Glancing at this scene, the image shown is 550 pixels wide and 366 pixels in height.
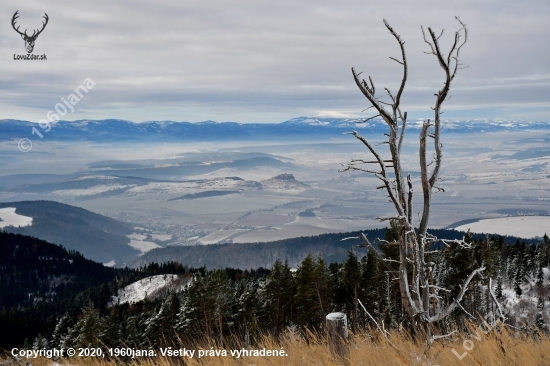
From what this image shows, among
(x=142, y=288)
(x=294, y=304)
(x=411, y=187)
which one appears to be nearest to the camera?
(x=411, y=187)

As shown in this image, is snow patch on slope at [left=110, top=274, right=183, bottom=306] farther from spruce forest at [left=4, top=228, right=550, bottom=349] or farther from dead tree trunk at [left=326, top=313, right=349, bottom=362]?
dead tree trunk at [left=326, top=313, right=349, bottom=362]

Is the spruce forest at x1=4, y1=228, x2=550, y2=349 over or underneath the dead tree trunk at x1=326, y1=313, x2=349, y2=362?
underneath

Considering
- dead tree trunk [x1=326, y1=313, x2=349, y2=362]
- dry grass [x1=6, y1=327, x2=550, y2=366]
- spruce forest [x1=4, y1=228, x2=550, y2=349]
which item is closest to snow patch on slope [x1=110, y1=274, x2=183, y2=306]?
spruce forest [x1=4, y1=228, x2=550, y2=349]

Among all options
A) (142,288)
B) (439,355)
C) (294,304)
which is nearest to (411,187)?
(439,355)

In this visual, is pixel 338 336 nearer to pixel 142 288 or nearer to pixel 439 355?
pixel 439 355

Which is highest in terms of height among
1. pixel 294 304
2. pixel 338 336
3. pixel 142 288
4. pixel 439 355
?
pixel 338 336

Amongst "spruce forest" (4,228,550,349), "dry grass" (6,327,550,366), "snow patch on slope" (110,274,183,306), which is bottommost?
"snow patch on slope" (110,274,183,306)

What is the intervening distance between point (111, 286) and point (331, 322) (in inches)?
5772

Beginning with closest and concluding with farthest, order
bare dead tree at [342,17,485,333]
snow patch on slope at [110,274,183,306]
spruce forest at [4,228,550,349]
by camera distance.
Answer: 1. bare dead tree at [342,17,485,333]
2. spruce forest at [4,228,550,349]
3. snow patch on slope at [110,274,183,306]

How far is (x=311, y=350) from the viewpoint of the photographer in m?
7.13

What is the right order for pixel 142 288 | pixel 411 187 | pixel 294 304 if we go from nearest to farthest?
pixel 411 187 < pixel 294 304 < pixel 142 288

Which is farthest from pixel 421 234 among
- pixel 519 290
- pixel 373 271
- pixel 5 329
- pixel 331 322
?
pixel 5 329

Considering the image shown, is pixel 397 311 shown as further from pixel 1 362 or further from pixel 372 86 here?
pixel 372 86

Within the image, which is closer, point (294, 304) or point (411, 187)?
point (411, 187)
